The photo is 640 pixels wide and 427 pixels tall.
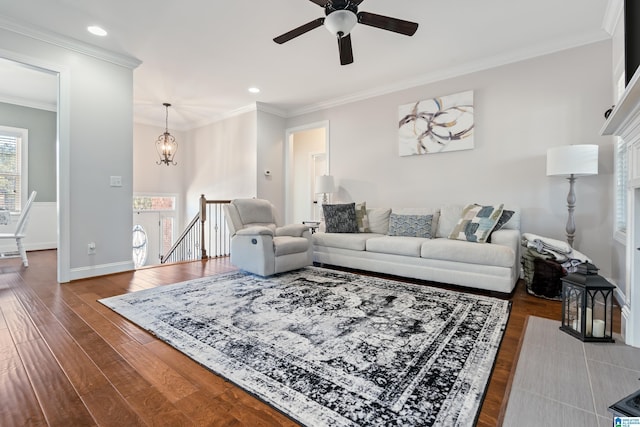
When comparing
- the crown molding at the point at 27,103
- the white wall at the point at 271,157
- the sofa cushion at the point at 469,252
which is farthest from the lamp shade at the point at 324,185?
the crown molding at the point at 27,103

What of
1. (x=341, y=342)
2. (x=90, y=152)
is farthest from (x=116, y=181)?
(x=341, y=342)

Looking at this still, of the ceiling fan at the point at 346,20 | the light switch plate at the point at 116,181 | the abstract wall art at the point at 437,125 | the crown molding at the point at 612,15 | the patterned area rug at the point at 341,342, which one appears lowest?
the patterned area rug at the point at 341,342

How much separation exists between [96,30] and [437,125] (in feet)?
14.0

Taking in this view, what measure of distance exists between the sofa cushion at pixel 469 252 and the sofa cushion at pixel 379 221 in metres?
0.97

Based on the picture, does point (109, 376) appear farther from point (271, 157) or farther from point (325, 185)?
point (271, 157)

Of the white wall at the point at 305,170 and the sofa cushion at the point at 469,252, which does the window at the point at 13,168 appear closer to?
the white wall at the point at 305,170

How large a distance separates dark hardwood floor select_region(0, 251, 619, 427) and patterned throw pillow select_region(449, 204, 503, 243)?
2.70 ft

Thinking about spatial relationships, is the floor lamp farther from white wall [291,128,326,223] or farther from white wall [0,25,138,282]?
white wall [0,25,138,282]

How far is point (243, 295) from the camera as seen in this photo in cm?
292

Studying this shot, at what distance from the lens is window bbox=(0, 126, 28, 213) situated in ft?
17.4

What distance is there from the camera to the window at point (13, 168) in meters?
5.30

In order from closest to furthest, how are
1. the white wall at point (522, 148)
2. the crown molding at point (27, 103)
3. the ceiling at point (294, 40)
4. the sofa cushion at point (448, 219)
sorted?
the ceiling at point (294, 40) → the white wall at point (522, 148) → the sofa cushion at point (448, 219) → the crown molding at point (27, 103)

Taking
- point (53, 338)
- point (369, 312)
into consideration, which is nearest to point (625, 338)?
point (369, 312)

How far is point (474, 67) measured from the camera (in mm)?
3908
